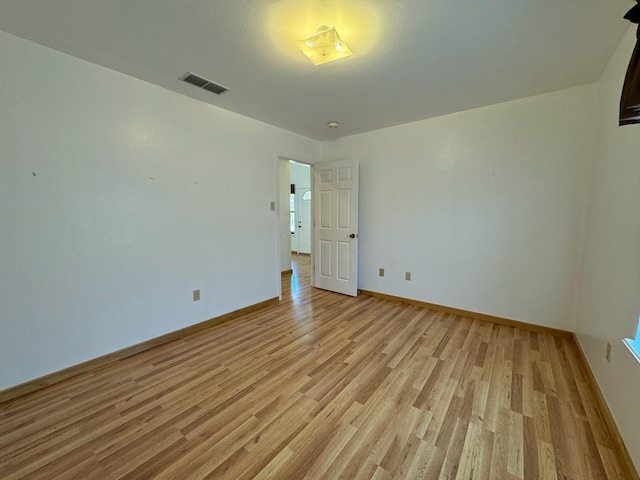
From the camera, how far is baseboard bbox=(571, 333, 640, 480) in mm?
1247

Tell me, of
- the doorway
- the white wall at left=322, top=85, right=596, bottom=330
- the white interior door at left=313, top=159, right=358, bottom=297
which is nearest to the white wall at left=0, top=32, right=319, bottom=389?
the white interior door at left=313, top=159, right=358, bottom=297

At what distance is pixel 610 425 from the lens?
4.96 feet

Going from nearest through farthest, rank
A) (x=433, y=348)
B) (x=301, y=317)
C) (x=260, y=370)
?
1. (x=260, y=370)
2. (x=433, y=348)
3. (x=301, y=317)

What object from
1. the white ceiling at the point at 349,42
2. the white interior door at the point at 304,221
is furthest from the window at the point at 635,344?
the white interior door at the point at 304,221

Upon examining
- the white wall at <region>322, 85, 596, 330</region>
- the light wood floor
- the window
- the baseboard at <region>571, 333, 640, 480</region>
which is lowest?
the light wood floor

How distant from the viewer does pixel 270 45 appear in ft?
6.08

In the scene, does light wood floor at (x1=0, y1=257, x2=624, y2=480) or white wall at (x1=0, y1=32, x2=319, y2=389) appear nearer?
light wood floor at (x1=0, y1=257, x2=624, y2=480)

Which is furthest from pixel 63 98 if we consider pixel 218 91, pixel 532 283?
pixel 532 283

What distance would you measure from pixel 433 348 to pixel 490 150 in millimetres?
2283

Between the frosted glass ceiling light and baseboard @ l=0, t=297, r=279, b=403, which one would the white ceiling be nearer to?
the frosted glass ceiling light

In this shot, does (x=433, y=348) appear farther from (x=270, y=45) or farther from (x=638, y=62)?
(x=270, y=45)

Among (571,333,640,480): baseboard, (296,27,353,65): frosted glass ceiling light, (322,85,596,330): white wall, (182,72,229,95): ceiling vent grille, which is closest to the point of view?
(571,333,640,480): baseboard

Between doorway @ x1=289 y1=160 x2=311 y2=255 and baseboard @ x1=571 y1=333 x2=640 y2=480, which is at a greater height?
doorway @ x1=289 y1=160 x2=311 y2=255

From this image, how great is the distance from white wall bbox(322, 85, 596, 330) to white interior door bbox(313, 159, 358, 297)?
0.83ft
